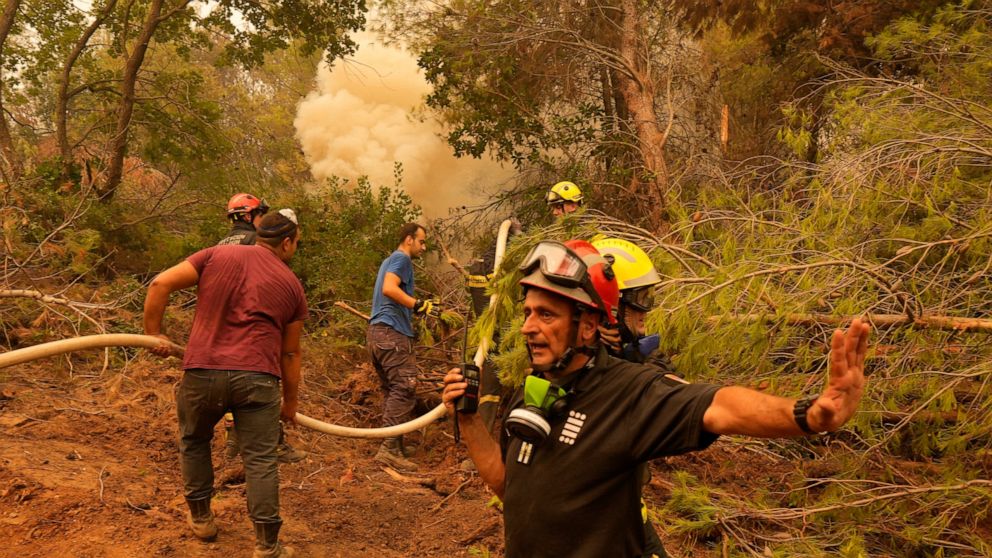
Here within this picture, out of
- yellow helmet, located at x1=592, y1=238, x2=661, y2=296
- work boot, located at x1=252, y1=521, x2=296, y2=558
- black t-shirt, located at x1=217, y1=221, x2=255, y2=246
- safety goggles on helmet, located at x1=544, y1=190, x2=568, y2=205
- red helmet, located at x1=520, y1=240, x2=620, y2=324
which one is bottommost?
work boot, located at x1=252, y1=521, x2=296, y2=558

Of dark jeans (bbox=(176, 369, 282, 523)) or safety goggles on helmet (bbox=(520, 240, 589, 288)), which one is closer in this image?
safety goggles on helmet (bbox=(520, 240, 589, 288))

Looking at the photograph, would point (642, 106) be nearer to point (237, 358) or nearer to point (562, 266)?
point (237, 358)

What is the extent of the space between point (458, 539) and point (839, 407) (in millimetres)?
3915

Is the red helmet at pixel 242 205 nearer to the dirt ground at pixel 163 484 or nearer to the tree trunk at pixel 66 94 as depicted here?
the dirt ground at pixel 163 484

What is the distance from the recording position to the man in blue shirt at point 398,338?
6402mm

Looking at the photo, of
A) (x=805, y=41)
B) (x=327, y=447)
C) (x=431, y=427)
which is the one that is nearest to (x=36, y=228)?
(x=327, y=447)

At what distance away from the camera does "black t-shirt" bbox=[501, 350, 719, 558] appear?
1.86 m

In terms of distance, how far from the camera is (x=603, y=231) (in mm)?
4863

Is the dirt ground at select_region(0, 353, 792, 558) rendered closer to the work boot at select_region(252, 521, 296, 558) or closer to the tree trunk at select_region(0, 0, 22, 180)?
the work boot at select_region(252, 521, 296, 558)

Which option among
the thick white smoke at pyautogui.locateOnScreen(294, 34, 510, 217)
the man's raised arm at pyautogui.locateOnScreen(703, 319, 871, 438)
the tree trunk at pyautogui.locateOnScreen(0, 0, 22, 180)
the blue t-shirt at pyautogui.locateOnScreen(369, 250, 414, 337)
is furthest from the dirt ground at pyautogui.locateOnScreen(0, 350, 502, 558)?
the thick white smoke at pyautogui.locateOnScreen(294, 34, 510, 217)

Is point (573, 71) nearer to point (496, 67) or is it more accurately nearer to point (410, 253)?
point (496, 67)

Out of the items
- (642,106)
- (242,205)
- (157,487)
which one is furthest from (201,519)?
(642,106)

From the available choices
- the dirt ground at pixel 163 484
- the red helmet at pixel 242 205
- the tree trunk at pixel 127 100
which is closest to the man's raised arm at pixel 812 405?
the dirt ground at pixel 163 484

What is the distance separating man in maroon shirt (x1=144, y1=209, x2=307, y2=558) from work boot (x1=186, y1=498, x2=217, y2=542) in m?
0.07
